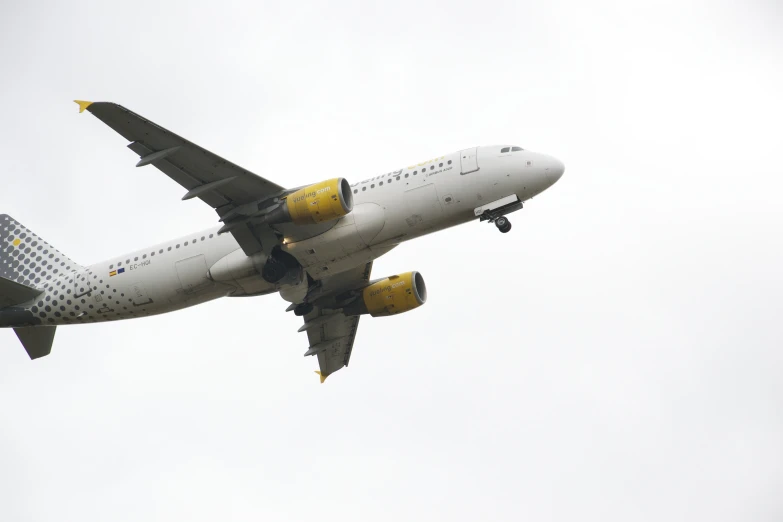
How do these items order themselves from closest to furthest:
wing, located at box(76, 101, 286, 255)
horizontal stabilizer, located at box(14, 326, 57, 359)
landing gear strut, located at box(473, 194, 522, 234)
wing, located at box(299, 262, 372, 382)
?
wing, located at box(76, 101, 286, 255), landing gear strut, located at box(473, 194, 522, 234), horizontal stabilizer, located at box(14, 326, 57, 359), wing, located at box(299, 262, 372, 382)

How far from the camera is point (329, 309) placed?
4900 centimetres

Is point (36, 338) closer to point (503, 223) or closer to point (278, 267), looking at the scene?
point (278, 267)

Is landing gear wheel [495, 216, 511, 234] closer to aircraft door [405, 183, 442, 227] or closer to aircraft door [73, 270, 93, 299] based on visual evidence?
aircraft door [405, 183, 442, 227]

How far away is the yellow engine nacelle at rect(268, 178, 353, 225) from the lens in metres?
38.5

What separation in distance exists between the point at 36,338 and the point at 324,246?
1511 cm

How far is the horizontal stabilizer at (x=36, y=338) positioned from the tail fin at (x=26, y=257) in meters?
2.02

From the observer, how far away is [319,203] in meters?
38.6

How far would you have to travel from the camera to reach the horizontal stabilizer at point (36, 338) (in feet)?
150

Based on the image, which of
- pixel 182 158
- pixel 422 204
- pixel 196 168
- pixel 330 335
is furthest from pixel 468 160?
pixel 330 335

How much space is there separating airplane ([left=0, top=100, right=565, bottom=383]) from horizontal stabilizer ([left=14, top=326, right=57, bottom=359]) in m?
0.35

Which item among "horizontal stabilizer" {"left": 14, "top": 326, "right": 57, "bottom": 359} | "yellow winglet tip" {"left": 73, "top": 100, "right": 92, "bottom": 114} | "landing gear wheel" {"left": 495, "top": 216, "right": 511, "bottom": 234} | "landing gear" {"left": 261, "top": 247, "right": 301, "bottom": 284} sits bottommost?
"horizontal stabilizer" {"left": 14, "top": 326, "right": 57, "bottom": 359}

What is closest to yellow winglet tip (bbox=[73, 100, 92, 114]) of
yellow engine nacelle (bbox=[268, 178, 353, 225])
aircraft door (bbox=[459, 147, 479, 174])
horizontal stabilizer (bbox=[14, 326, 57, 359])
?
yellow engine nacelle (bbox=[268, 178, 353, 225])

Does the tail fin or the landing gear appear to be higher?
the tail fin

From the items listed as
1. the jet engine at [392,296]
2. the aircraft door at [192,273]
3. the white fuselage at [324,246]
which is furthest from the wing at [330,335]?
the aircraft door at [192,273]
